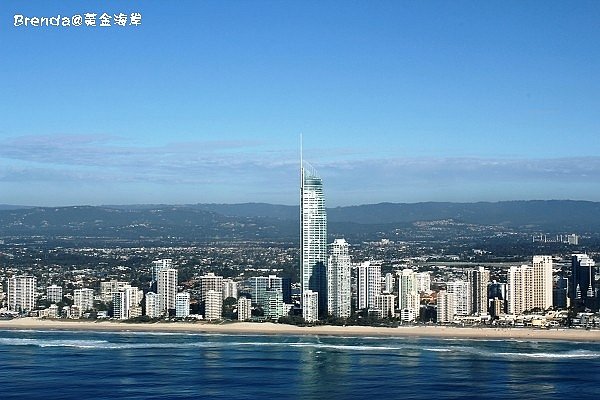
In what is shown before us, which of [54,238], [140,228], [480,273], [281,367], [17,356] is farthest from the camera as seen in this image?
[140,228]

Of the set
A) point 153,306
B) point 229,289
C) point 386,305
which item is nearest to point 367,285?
point 386,305

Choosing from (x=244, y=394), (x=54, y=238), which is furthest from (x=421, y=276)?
Result: (x=54, y=238)

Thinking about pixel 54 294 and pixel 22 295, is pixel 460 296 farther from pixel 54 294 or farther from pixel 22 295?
pixel 22 295

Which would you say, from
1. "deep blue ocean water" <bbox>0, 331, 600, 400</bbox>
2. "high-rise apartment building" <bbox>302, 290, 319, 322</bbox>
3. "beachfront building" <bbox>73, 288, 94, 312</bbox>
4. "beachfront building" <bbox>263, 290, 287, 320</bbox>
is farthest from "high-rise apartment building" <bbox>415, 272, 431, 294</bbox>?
"beachfront building" <bbox>73, 288, 94, 312</bbox>

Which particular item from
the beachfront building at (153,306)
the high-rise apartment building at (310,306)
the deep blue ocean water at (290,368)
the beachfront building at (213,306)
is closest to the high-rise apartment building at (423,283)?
the high-rise apartment building at (310,306)

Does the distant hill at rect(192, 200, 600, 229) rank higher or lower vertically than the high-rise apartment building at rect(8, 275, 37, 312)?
higher

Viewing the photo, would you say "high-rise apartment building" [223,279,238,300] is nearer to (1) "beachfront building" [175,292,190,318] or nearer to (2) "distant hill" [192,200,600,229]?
(1) "beachfront building" [175,292,190,318]

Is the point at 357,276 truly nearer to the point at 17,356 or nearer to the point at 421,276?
the point at 421,276

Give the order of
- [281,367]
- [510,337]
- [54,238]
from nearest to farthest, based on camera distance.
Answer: [281,367]
[510,337]
[54,238]
